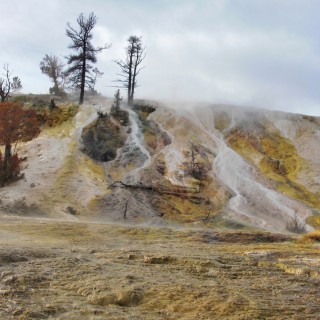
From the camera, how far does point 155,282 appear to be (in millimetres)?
10539

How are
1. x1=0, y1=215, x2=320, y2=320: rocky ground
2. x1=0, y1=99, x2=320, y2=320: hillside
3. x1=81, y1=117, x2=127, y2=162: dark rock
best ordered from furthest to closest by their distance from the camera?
x1=81, y1=117, x2=127, y2=162: dark rock → x1=0, y1=99, x2=320, y2=320: hillside → x1=0, y1=215, x2=320, y2=320: rocky ground

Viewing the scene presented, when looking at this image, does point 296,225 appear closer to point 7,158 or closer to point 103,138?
point 103,138

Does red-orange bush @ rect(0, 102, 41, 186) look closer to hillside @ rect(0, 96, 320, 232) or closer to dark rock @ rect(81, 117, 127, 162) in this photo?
hillside @ rect(0, 96, 320, 232)

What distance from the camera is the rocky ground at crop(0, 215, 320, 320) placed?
866cm

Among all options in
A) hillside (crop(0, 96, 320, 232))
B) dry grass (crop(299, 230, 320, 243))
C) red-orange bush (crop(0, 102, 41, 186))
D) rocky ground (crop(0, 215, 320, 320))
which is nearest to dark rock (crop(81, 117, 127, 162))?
hillside (crop(0, 96, 320, 232))

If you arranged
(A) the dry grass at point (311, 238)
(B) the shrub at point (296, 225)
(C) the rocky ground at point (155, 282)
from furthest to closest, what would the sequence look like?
1. (B) the shrub at point (296, 225)
2. (A) the dry grass at point (311, 238)
3. (C) the rocky ground at point (155, 282)

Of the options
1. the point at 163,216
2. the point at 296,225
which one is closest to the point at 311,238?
the point at 296,225

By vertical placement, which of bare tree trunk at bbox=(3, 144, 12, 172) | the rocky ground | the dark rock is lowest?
the rocky ground

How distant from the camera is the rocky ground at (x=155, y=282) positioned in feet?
28.4

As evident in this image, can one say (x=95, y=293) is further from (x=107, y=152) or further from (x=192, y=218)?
(x=107, y=152)

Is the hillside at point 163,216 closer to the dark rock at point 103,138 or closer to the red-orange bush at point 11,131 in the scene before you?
the dark rock at point 103,138

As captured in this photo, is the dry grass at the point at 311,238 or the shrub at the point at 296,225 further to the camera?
the shrub at the point at 296,225

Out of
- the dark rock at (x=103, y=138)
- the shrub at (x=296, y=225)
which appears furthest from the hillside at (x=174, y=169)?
the shrub at (x=296, y=225)

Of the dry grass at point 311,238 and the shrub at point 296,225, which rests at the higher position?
the dry grass at point 311,238
